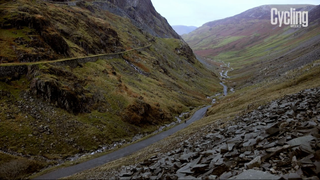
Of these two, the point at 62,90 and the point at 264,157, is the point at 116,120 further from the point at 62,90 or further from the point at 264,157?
the point at 264,157

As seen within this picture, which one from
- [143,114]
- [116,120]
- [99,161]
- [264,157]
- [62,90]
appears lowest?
[99,161]

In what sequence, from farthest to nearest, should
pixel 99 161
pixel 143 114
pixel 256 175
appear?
pixel 143 114 < pixel 99 161 < pixel 256 175

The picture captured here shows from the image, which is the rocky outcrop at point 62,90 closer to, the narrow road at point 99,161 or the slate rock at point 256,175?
the narrow road at point 99,161

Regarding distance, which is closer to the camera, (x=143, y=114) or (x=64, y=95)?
(x=64, y=95)

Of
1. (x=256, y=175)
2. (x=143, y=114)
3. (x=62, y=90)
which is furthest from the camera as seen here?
(x=143, y=114)

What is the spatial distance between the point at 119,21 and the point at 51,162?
469 feet

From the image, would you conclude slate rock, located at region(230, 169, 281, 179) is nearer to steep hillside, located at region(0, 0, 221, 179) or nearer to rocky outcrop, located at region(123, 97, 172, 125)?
steep hillside, located at region(0, 0, 221, 179)

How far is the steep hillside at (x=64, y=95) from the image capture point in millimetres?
42781

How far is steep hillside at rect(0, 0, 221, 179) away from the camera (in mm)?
42781

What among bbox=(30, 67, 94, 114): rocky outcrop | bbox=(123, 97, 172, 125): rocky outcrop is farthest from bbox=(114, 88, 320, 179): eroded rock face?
bbox=(123, 97, 172, 125): rocky outcrop

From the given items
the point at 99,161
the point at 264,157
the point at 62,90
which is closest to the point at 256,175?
the point at 264,157

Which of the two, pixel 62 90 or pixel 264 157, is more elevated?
pixel 62 90

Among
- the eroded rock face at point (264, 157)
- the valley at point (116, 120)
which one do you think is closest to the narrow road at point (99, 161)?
the valley at point (116, 120)

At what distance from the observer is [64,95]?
179 ft
